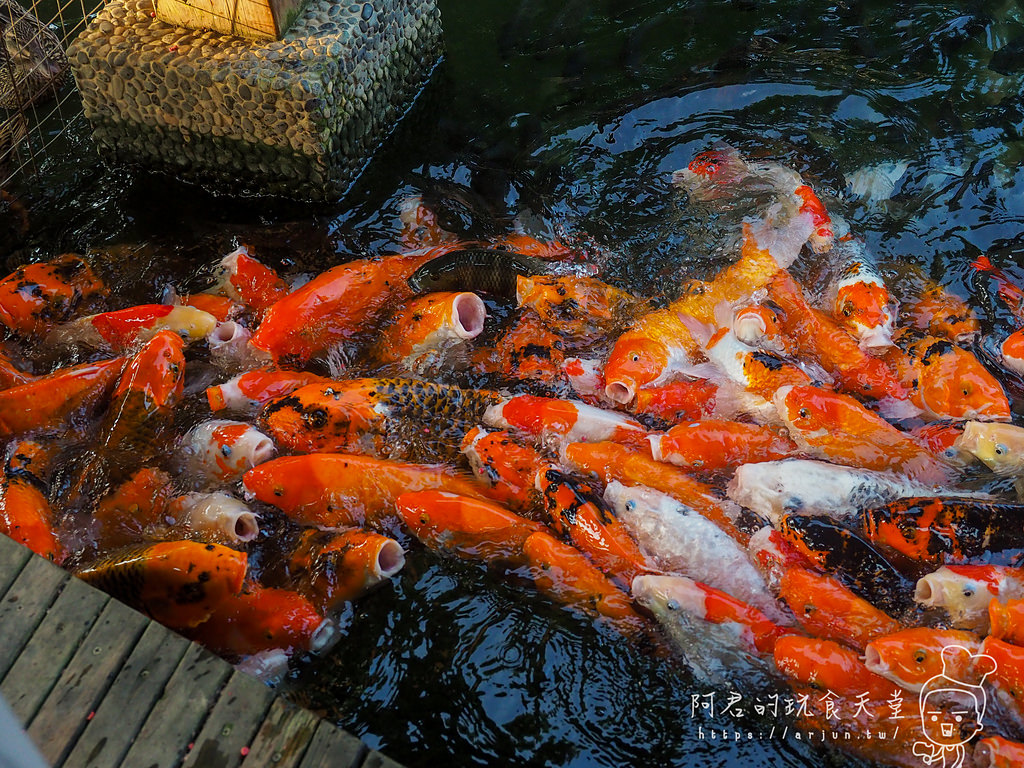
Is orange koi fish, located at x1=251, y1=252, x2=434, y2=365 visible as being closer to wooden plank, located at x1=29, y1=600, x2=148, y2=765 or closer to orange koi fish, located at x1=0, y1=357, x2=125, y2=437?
orange koi fish, located at x1=0, y1=357, x2=125, y2=437

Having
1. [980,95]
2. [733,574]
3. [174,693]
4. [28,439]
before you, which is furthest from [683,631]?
[980,95]

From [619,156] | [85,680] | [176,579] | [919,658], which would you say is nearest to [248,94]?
[619,156]

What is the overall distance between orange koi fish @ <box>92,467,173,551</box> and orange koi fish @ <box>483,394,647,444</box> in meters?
1.68

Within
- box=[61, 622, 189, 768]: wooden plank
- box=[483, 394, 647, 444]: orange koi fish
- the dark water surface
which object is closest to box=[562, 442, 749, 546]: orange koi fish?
box=[483, 394, 647, 444]: orange koi fish

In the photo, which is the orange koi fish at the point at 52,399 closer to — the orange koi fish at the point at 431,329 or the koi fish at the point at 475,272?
the orange koi fish at the point at 431,329

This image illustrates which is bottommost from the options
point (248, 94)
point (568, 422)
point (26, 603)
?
point (568, 422)

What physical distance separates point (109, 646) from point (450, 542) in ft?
4.83

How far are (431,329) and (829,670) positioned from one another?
257cm

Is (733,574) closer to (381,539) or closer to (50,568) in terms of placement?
(381,539)

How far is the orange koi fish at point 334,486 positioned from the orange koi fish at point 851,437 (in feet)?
5.25

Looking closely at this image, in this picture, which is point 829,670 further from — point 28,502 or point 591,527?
point 28,502

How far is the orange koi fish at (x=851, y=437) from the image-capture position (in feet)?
12.6

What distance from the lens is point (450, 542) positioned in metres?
3.65

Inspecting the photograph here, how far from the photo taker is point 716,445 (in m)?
3.92
